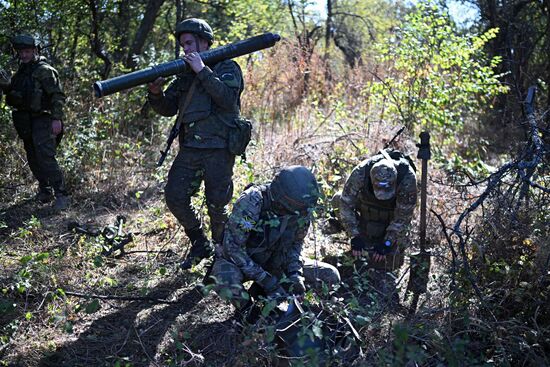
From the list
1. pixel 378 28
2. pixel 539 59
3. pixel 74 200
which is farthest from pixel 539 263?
pixel 378 28

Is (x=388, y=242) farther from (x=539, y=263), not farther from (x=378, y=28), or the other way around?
(x=378, y=28)

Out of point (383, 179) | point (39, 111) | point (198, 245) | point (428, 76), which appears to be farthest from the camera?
point (428, 76)

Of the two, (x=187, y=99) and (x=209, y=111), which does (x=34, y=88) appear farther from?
(x=209, y=111)

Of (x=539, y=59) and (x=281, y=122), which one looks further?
(x=539, y=59)

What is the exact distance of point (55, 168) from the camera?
20.9 feet

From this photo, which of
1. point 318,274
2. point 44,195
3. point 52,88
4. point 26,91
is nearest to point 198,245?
point 318,274

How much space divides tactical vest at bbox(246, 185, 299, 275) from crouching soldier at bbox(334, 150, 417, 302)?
2.99 feet

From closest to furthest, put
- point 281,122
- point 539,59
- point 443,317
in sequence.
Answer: point 443,317 → point 281,122 → point 539,59

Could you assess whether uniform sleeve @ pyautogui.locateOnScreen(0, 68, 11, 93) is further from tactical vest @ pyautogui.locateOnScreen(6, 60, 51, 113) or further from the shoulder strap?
the shoulder strap

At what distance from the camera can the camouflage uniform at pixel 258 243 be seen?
406cm

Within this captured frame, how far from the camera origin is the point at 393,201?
5.35m

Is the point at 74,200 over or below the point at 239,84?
below

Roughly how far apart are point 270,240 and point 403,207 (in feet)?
4.83

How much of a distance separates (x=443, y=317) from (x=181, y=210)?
208 cm
